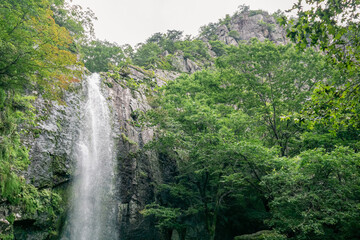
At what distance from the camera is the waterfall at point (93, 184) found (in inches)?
404

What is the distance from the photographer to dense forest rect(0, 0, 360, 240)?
3.90 m

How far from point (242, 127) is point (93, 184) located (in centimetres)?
814

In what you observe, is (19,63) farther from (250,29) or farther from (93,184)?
(250,29)

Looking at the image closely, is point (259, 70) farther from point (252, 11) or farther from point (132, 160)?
point (252, 11)

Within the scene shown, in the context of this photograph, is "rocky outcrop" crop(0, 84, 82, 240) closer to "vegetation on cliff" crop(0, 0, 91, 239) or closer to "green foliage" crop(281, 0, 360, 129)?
"vegetation on cliff" crop(0, 0, 91, 239)

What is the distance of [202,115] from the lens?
432 inches

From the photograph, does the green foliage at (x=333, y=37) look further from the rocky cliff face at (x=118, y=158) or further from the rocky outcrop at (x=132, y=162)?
the rocky outcrop at (x=132, y=162)

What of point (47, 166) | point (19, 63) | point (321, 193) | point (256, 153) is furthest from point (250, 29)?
point (19, 63)

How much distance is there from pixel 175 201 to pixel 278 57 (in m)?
10.6

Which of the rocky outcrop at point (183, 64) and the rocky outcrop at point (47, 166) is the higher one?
the rocky outcrop at point (183, 64)

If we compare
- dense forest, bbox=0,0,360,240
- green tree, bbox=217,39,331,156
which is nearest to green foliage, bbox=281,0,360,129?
dense forest, bbox=0,0,360,240

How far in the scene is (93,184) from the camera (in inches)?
450

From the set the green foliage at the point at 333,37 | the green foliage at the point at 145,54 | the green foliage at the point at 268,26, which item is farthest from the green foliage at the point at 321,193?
the green foliage at the point at 268,26

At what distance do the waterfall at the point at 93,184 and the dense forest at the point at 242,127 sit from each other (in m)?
0.87
